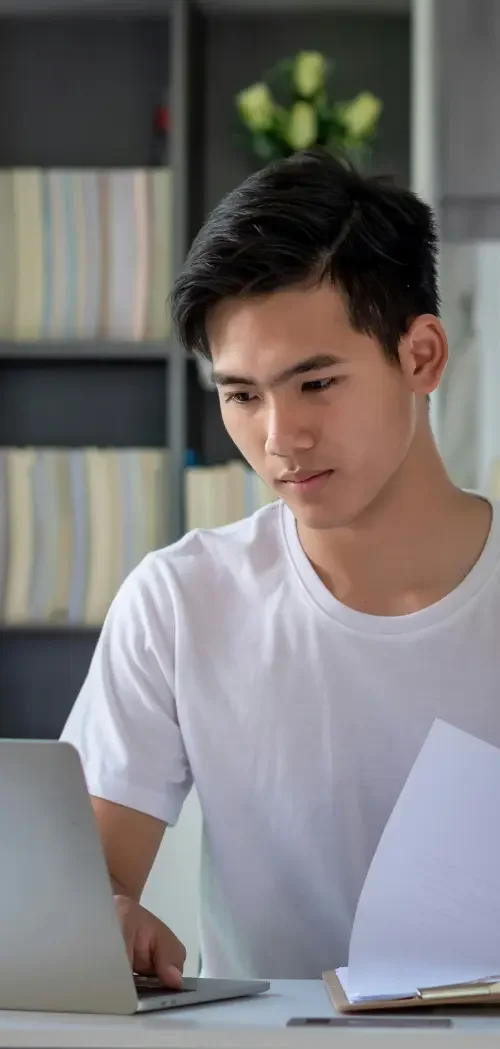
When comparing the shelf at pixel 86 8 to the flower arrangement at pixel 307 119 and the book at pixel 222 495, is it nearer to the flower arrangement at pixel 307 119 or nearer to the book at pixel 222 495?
the flower arrangement at pixel 307 119

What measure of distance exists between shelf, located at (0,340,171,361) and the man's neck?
1.15 meters

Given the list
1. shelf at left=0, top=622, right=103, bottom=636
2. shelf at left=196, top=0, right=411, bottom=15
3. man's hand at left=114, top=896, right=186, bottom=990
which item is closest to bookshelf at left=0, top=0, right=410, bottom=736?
shelf at left=196, top=0, right=411, bottom=15

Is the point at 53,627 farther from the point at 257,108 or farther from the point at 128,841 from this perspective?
the point at 128,841

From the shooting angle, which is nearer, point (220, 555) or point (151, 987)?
point (151, 987)

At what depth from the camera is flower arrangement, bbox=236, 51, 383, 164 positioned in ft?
7.54

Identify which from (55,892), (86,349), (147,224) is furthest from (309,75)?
(55,892)

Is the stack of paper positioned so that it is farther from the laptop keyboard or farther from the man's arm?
the man's arm

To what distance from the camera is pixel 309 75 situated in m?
2.33

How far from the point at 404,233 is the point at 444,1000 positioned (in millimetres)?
667

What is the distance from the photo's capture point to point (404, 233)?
1.16 m

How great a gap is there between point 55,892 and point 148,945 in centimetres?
23

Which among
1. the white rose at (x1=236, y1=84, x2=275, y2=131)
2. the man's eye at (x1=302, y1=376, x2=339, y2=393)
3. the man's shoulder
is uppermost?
the white rose at (x1=236, y1=84, x2=275, y2=131)

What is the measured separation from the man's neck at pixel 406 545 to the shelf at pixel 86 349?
1149 mm

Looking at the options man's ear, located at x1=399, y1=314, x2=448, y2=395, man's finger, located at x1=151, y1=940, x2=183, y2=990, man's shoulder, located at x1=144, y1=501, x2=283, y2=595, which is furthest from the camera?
man's shoulder, located at x1=144, y1=501, x2=283, y2=595
